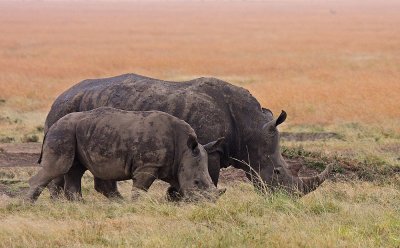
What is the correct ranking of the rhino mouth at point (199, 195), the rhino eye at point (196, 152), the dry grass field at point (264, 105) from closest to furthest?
1. the dry grass field at point (264, 105)
2. the rhino mouth at point (199, 195)
3. the rhino eye at point (196, 152)

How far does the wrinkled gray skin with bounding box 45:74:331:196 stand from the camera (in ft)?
35.2

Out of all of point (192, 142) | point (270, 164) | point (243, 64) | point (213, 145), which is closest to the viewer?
point (192, 142)

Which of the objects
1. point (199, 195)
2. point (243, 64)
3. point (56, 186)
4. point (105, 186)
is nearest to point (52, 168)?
point (56, 186)

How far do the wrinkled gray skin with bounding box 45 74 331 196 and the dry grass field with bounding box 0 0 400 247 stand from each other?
16.6 inches

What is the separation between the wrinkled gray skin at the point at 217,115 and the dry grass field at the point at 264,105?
422 millimetres

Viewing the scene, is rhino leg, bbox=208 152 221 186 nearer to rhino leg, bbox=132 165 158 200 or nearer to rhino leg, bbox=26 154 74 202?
rhino leg, bbox=132 165 158 200

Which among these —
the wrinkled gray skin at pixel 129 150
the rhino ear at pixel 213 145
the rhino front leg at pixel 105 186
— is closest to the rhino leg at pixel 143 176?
the wrinkled gray skin at pixel 129 150

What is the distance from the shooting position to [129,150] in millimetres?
9875

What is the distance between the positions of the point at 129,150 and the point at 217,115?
4.71ft

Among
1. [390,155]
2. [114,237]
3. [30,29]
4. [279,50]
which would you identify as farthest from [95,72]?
[30,29]

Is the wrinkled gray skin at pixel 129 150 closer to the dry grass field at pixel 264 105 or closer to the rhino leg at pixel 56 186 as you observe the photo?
the dry grass field at pixel 264 105

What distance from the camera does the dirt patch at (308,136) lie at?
62.1ft

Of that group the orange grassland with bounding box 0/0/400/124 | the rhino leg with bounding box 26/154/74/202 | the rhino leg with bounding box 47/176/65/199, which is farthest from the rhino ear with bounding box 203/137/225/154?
the orange grassland with bounding box 0/0/400/124

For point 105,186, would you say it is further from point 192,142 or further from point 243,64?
point 243,64
